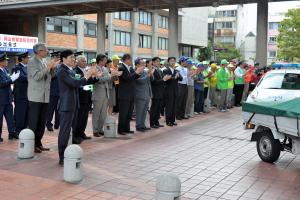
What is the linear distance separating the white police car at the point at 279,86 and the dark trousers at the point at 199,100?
3.71 meters

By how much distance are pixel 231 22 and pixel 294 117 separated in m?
95.0

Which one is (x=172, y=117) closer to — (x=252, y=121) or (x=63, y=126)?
(x=252, y=121)

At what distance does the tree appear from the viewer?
48.6 metres

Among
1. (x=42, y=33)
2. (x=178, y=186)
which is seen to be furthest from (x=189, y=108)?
(x=42, y=33)

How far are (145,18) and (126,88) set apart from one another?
4653 cm

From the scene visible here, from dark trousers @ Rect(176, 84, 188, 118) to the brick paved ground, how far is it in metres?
2.91

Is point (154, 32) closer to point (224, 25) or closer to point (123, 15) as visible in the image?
point (123, 15)

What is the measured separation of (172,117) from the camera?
12.2m

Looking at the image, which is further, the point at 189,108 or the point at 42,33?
the point at 42,33

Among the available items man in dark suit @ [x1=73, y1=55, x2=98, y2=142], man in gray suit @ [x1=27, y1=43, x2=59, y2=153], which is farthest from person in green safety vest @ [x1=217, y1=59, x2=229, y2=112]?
man in gray suit @ [x1=27, y1=43, x2=59, y2=153]

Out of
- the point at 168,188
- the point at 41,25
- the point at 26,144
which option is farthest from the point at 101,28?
the point at 168,188

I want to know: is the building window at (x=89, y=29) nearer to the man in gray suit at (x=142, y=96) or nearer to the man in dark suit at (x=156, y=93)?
the man in dark suit at (x=156, y=93)

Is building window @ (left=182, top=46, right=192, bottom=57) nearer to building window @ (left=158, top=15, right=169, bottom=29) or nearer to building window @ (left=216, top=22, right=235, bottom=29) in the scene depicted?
building window @ (left=158, top=15, right=169, bottom=29)

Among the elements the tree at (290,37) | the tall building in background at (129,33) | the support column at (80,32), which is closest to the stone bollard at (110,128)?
the tall building in background at (129,33)
